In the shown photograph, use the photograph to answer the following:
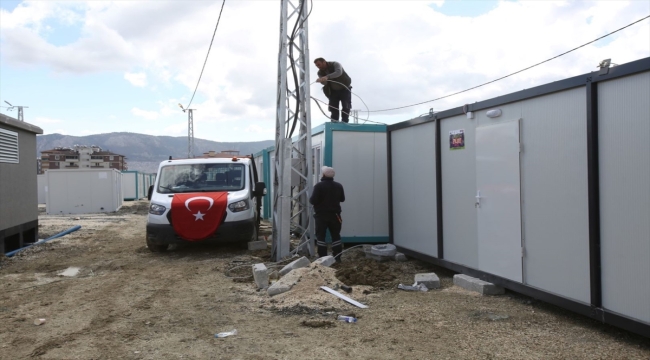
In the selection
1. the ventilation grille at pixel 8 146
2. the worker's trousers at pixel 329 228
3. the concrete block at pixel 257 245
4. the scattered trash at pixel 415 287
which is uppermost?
the ventilation grille at pixel 8 146

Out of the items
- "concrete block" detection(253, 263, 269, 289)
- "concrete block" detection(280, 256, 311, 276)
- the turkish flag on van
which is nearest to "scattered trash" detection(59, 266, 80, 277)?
the turkish flag on van

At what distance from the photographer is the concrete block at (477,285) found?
22.3 feet

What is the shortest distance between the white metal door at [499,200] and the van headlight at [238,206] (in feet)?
17.3

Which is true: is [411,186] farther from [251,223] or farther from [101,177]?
[101,177]

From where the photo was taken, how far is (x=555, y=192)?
19.0 feet

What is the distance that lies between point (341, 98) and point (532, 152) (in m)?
6.05

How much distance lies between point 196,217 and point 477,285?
5.77 meters

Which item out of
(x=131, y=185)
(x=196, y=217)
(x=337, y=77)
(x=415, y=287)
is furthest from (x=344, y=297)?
(x=131, y=185)

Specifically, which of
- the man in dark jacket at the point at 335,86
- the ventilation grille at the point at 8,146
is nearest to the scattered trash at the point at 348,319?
the man in dark jacket at the point at 335,86

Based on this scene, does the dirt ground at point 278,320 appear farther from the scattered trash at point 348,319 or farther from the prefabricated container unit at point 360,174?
the prefabricated container unit at point 360,174

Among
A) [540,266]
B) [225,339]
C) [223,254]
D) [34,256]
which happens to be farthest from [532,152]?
[34,256]

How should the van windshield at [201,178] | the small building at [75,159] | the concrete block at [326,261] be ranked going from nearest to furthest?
the concrete block at [326,261], the van windshield at [201,178], the small building at [75,159]

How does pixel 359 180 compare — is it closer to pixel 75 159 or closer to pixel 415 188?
pixel 415 188

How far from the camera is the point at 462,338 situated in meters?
5.10
